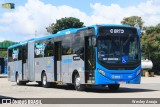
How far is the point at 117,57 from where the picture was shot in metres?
19.7

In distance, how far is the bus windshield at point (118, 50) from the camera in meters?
19.6

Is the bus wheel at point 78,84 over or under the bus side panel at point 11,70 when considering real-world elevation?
under

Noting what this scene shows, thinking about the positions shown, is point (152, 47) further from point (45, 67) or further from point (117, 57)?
point (117, 57)

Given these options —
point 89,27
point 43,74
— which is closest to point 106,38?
point 89,27

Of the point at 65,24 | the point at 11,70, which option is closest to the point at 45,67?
the point at 11,70

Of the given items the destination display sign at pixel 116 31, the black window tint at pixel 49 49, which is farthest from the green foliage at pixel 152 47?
the destination display sign at pixel 116 31

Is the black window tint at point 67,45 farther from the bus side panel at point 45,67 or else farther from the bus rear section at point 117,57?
the bus rear section at point 117,57

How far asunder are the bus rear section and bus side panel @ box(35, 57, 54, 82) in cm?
594

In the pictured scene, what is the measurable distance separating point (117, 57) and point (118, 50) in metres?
0.36

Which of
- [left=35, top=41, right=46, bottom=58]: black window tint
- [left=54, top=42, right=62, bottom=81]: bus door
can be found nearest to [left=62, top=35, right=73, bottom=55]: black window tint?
[left=54, top=42, right=62, bottom=81]: bus door

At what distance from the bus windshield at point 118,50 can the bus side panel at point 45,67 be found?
5.94 meters

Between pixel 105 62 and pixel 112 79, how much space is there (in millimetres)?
885

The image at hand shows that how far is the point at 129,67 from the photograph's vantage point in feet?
65.5

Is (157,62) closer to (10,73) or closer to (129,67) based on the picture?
(10,73)
